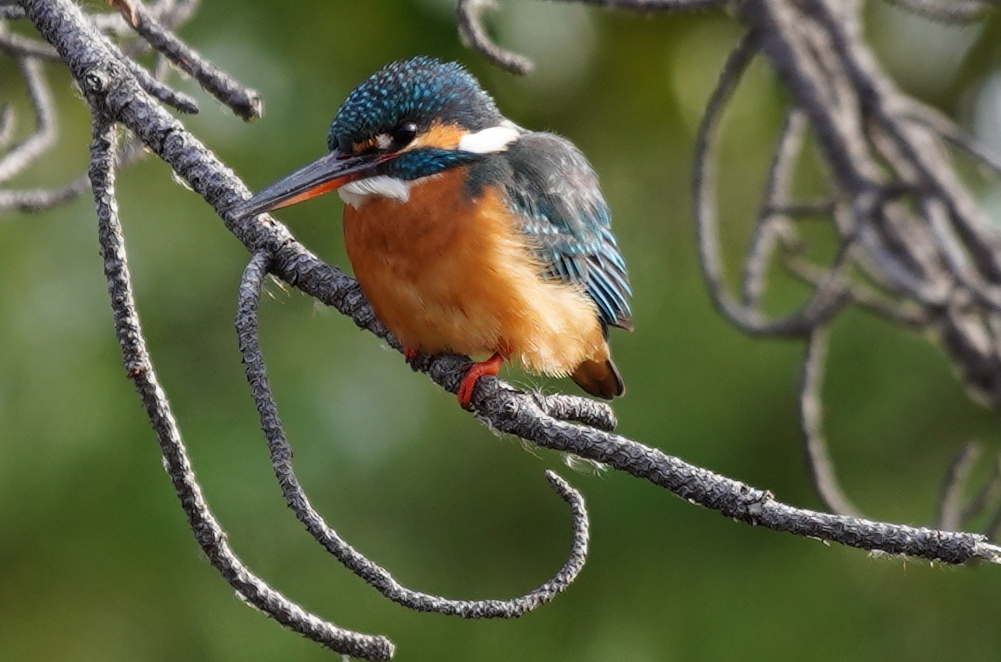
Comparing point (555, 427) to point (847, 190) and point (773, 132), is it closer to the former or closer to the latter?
point (847, 190)

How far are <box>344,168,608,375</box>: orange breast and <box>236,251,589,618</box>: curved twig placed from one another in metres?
0.55

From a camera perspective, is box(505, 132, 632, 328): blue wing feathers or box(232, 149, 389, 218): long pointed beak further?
box(505, 132, 632, 328): blue wing feathers

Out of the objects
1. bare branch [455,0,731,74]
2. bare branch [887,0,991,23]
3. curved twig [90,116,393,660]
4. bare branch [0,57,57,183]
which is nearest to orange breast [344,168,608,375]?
bare branch [455,0,731,74]

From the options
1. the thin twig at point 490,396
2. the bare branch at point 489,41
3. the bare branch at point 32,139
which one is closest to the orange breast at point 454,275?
the thin twig at point 490,396

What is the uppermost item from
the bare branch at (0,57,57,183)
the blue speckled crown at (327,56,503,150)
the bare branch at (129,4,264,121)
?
the bare branch at (129,4,264,121)

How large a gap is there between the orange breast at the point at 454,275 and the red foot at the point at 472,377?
7 centimetres

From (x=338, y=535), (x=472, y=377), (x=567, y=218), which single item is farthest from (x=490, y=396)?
(x=567, y=218)

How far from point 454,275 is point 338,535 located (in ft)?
2.44

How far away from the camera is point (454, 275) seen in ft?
5.98

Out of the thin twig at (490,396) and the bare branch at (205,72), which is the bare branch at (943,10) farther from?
the bare branch at (205,72)

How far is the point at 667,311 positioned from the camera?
9.57 feet

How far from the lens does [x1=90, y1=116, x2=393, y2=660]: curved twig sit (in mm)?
1059

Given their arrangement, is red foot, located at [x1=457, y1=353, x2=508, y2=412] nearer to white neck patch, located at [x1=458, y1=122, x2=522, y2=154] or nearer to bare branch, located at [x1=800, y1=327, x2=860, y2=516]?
white neck patch, located at [x1=458, y1=122, x2=522, y2=154]

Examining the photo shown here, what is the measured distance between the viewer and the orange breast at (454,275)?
1776 mm
